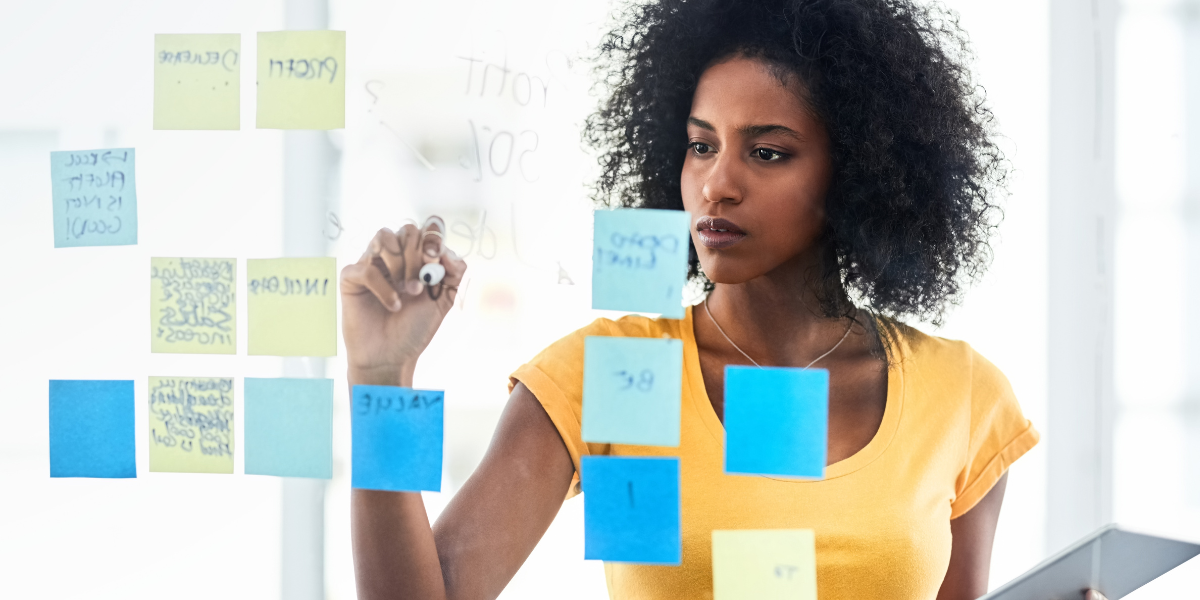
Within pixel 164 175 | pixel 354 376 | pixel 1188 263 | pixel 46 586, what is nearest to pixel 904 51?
pixel 1188 263

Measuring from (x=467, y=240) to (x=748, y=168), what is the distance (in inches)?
10.6

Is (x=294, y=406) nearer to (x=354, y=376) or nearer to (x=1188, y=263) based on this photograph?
(x=354, y=376)

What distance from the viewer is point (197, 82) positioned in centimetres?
80

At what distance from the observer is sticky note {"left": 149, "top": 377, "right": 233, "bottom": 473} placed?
2.67 feet

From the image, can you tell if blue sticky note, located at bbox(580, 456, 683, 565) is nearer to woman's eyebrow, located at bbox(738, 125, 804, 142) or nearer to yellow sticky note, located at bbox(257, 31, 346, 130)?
woman's eyebrow, located at bbox(738, 125, 804, 142)

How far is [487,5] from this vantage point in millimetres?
815

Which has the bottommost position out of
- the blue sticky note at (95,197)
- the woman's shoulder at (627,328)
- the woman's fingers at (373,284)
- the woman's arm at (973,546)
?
the woman's arm at (973,546)

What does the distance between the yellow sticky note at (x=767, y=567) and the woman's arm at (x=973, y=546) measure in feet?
0.75

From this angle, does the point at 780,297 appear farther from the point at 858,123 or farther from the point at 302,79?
the point at 302,79

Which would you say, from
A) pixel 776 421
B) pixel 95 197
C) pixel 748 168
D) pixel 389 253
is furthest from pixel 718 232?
pixel 95 197

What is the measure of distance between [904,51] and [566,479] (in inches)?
19.1

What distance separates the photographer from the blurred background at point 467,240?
2.65ft

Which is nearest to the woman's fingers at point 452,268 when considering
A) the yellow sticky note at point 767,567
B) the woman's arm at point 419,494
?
the woman's arm at point 419,494

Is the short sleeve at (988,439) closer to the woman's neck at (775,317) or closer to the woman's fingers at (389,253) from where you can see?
the woman's neck at (775,317)
